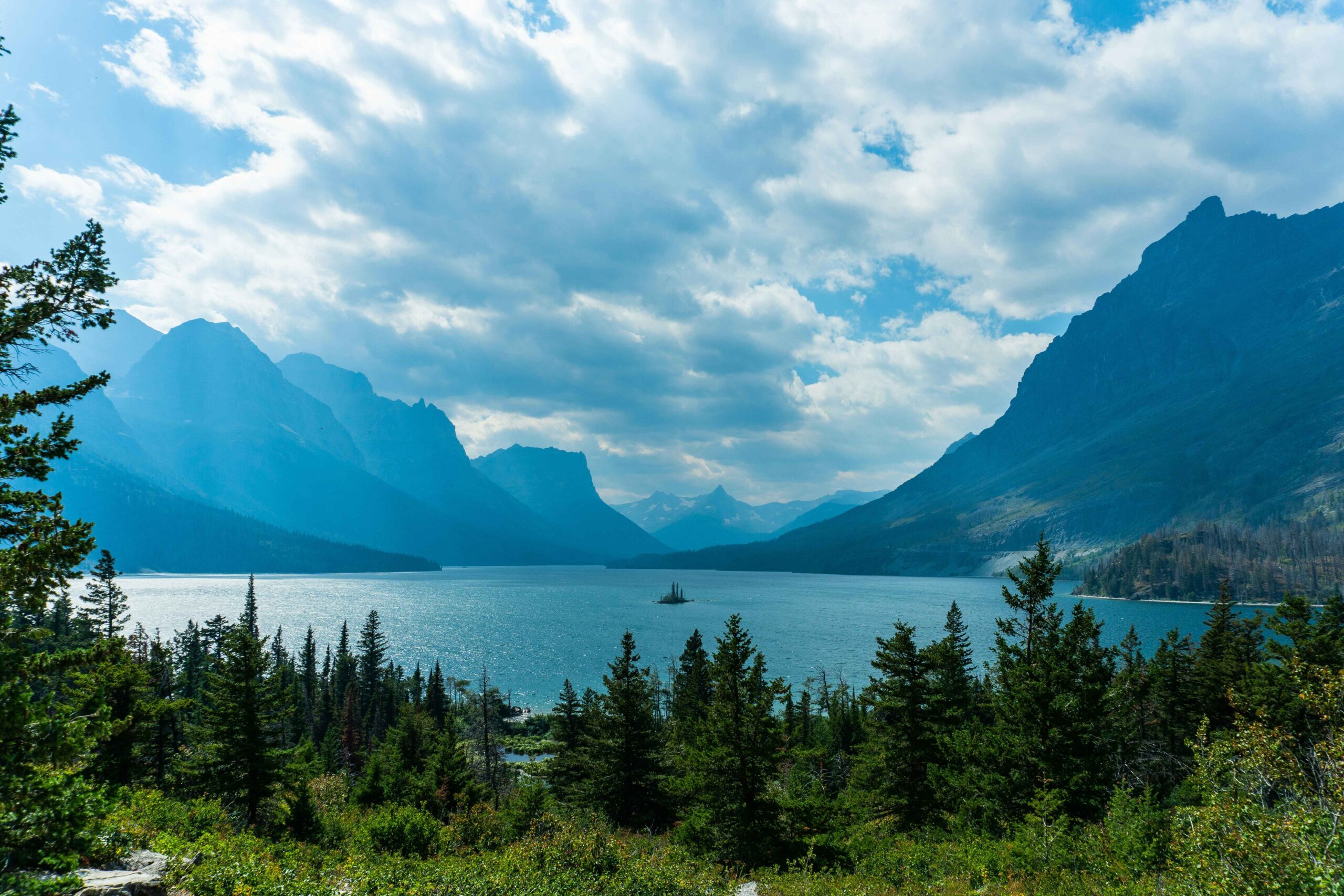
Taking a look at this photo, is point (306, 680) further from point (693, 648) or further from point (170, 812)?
point (170, 812)

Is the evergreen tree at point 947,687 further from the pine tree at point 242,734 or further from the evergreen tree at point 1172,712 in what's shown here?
the pine tree at point 242,734

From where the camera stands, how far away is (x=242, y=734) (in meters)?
29.2

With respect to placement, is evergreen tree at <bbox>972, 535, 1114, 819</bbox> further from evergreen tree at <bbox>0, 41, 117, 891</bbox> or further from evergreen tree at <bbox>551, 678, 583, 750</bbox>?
evergreen tree at <bbox>551, 678, 583, 750</bbox>

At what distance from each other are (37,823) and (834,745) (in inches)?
2587

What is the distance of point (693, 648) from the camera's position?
62969mm

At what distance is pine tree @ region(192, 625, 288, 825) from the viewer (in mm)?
28906

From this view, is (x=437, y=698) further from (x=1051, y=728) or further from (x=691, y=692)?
(x=1051, y=728)

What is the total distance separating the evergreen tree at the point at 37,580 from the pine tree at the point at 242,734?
20355 millimetres

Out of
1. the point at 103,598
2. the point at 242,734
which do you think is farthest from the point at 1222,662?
the point at 103,598

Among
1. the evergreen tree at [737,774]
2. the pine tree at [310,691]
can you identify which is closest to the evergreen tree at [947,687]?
the evergreen tree at [737,774]

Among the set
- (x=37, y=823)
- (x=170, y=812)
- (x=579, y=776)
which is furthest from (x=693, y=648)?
(x=37, y=823)

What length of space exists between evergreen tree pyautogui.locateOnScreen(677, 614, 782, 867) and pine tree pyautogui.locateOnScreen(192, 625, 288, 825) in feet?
66.8

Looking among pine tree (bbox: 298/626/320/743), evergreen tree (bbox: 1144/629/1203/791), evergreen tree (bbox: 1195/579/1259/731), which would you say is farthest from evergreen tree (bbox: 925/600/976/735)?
pine tree (bbox: 298/626/320/743)

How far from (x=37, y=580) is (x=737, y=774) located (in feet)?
81.5
